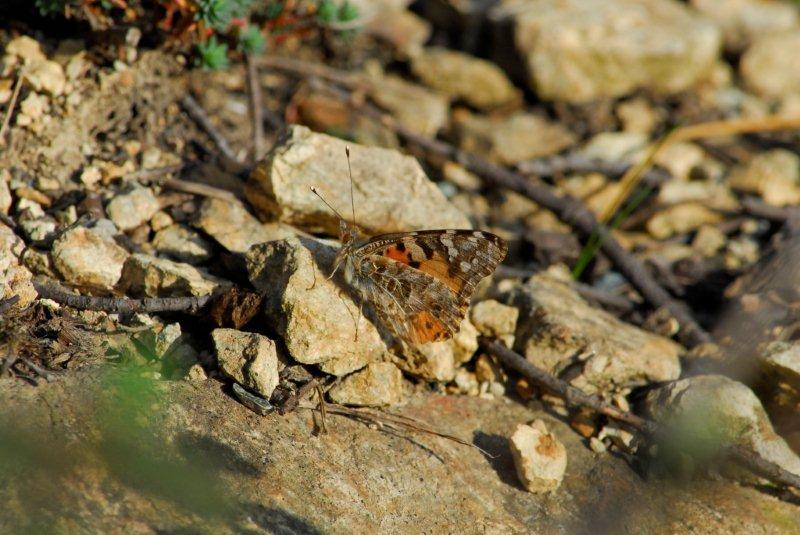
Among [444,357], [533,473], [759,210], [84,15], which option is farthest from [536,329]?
[84,15]

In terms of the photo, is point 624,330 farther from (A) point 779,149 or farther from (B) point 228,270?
(A) point 779,149

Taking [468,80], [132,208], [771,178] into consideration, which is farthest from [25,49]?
[771,178]

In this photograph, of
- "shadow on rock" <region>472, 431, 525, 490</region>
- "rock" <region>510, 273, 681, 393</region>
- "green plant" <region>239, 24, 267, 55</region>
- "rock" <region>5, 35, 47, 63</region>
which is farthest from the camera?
"green plant" <region>239, 24, 267, 55</region>

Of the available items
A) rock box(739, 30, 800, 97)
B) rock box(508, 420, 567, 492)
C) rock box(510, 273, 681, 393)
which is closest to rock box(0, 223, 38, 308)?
rock box(508, 420, 567, 492)

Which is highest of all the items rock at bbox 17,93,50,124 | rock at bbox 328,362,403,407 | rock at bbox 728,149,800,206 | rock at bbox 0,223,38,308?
rock at bbox 728,149,800,206

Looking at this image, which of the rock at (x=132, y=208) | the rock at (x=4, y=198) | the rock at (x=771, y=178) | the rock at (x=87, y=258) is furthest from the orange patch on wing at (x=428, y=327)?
the rock at (x=771, y=178)

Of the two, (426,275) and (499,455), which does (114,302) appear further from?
(499,455)

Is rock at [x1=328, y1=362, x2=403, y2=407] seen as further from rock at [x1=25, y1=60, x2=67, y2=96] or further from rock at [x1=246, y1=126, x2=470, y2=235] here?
rock at [x1=25, y1=60, x2=67, y2=96]

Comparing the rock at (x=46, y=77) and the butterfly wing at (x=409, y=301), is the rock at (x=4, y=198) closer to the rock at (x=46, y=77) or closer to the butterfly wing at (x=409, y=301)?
the rock at (x=46, y=77)
